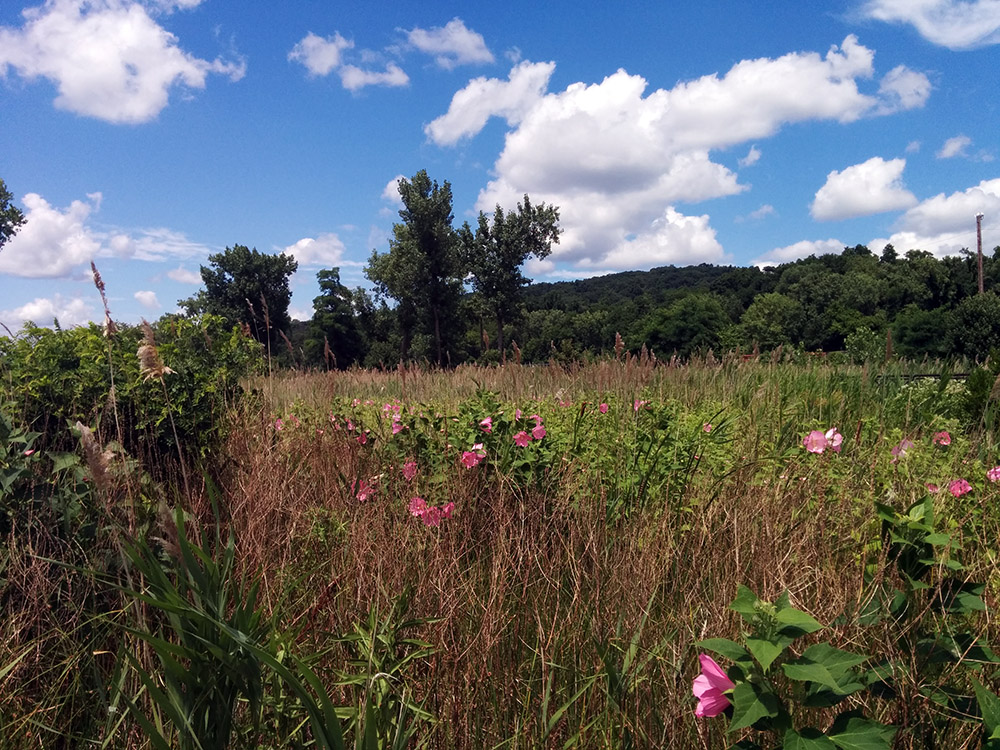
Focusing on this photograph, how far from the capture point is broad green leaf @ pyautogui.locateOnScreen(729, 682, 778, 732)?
3.20 feet

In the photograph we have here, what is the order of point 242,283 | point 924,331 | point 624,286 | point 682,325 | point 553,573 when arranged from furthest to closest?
point 624,286
point 682,325
point 242,283
point 924,331
point 553,573

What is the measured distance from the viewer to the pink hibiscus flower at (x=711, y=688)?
1.08 m

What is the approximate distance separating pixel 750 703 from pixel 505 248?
120 feet

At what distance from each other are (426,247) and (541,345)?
43.7ft

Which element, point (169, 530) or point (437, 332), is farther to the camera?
point (437, 332)

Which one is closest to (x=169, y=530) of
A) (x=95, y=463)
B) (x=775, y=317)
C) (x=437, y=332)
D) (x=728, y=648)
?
(x=95, y=463)

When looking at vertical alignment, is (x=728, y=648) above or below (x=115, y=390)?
below

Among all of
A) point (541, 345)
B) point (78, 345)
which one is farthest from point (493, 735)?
point (541, 345)

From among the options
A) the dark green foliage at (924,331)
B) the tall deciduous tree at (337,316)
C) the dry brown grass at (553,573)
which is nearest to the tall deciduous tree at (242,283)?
the tall deciduous tree at (337,316)

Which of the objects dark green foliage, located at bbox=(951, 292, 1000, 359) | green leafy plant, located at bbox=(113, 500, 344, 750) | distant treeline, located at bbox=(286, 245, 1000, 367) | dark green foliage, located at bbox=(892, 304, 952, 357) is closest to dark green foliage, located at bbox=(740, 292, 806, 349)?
distant treeline, located at bbox=(286, 245, 1000, 367)

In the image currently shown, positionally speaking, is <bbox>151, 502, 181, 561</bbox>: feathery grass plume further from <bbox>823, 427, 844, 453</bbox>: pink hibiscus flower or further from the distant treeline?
the distant treeline

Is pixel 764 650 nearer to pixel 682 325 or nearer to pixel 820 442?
pixel 820 442

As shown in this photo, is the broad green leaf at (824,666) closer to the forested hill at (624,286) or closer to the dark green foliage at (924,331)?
the dark green foliage at (924,331)

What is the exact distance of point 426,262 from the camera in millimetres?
34469
